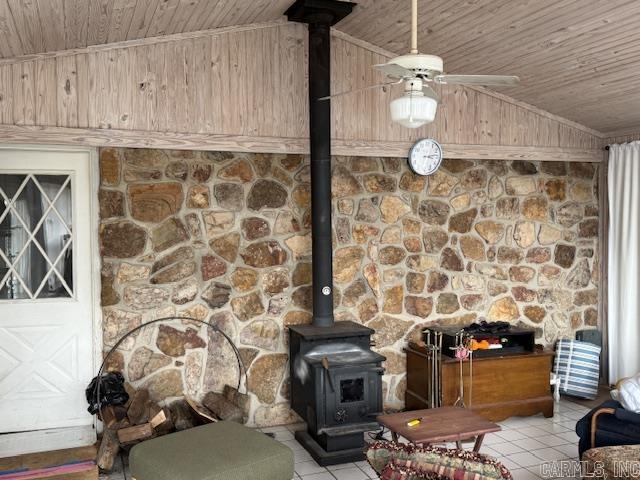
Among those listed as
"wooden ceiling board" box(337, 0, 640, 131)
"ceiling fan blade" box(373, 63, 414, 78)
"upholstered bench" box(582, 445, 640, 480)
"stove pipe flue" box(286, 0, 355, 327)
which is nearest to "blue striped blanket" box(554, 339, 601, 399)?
"wooden ceiling board" box(337, 0, 640, 131)

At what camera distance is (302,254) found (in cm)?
473

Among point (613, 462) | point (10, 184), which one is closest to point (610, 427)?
point (613, 462)

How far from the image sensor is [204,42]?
14.4 feet

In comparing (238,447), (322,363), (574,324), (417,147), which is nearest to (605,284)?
(574,324)

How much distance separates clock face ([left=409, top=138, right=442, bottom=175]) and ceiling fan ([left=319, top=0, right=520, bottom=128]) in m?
2.09

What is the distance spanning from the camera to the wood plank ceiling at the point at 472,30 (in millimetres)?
3479

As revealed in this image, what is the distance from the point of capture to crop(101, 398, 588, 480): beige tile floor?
12.4 ft

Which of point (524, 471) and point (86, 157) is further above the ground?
point (86, 157)

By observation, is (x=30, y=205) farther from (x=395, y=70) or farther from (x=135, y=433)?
(x=395, y=70)

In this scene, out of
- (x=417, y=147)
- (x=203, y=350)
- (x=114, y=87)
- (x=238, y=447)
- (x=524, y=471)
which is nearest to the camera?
(x=238, y=447)

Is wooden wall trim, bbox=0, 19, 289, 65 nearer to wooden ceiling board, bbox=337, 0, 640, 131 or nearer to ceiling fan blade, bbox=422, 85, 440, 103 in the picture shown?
wooden ceiling board, bbox=337, 0, 640, 131

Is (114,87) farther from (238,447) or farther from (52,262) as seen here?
(238,447)

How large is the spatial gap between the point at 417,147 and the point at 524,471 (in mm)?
2536

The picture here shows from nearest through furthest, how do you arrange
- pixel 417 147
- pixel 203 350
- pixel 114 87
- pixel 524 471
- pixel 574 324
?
pixel 524 471, pixel 114 87, pixel 203 350, pixel 417 147, pixel 574 324
